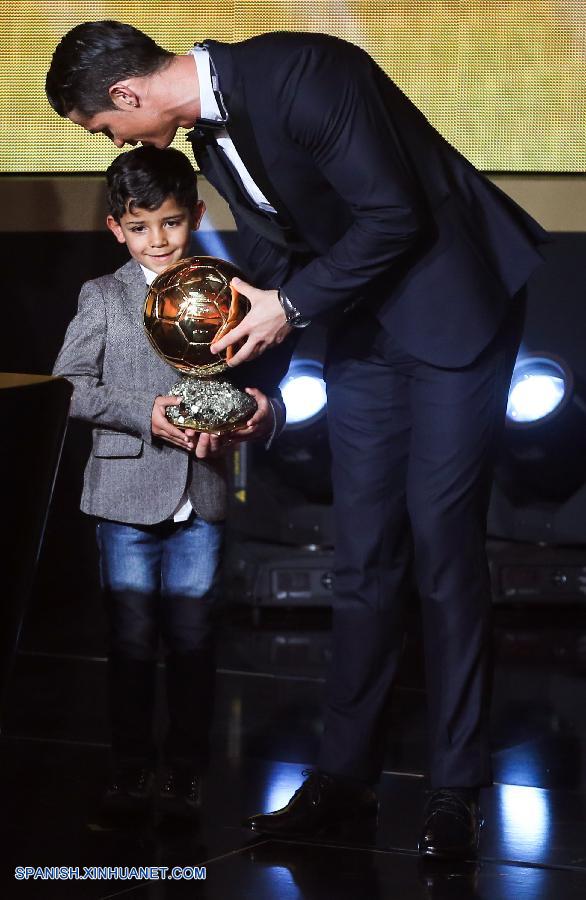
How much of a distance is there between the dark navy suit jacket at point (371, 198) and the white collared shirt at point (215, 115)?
2 cm

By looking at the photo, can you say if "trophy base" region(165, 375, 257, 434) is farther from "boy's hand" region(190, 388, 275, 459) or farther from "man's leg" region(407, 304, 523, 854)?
"man's leg" region(407, 304, 523, 854)

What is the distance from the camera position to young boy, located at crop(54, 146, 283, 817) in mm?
1712

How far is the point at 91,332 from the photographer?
1769mm

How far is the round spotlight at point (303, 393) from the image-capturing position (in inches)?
126

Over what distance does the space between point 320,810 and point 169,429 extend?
0.57m

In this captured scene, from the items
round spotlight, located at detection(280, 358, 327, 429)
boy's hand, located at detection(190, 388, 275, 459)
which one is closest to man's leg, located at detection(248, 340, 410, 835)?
boy's hand, located at detection(190, 388, 275, 459)

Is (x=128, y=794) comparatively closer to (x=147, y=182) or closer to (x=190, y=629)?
(x=190, y=629)

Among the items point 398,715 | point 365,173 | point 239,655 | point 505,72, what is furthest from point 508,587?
point 365,173

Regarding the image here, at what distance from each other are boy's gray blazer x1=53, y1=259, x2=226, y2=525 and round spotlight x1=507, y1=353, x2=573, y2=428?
1.59 metres

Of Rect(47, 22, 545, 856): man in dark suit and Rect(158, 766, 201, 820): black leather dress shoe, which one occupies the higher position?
Rect(47, 22, 545, 856): man in dark suit

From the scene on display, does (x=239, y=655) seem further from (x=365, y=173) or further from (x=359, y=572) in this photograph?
(x=365, y=173)

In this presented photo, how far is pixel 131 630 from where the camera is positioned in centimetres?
174

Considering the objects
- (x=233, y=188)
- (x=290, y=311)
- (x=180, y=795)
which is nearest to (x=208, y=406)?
(x=290, y=311)

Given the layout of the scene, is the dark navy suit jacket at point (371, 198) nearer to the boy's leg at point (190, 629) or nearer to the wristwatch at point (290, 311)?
the wristwatch at point (290, 311)
